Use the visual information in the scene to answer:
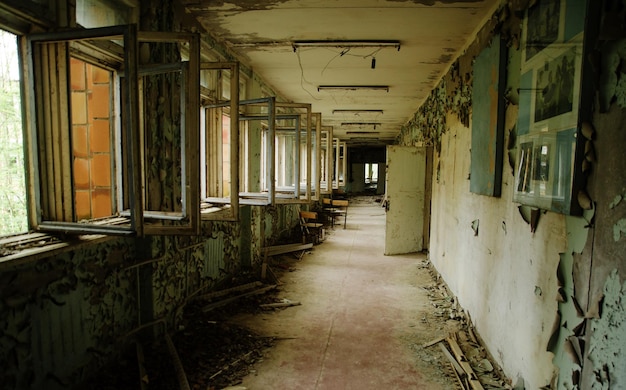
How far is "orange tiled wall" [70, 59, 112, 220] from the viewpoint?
2518 millimetres

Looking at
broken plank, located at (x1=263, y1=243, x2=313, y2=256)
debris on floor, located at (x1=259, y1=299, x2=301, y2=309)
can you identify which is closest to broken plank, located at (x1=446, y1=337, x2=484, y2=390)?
debris on floor, located at (x1=259, y1=299, x2=301, y2=309)

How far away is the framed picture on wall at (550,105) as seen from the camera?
1.60m

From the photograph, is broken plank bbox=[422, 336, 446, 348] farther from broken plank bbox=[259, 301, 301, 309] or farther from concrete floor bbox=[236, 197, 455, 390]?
broken plank bbox=[259, 301, 301, 309]

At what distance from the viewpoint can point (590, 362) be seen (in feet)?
4.89

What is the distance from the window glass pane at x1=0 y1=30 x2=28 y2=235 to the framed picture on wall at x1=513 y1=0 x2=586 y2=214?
2.76 metres

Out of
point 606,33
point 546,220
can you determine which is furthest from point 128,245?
point 606,33

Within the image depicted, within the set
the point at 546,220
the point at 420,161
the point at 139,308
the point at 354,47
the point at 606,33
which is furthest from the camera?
the point at 420,161

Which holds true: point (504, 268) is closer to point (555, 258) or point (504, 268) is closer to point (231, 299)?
point (555, 258)

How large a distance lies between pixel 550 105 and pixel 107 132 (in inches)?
110

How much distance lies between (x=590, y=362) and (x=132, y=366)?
2.60 metres

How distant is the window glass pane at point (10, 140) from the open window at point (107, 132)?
0.17ft

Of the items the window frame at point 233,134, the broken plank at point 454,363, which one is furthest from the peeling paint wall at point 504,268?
→ the window frame at point 233,134

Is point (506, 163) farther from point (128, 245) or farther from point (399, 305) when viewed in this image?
point (128, 245)

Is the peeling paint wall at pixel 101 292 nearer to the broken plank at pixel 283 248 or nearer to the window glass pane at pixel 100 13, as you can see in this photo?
the window glass pane at pixel 100 13
